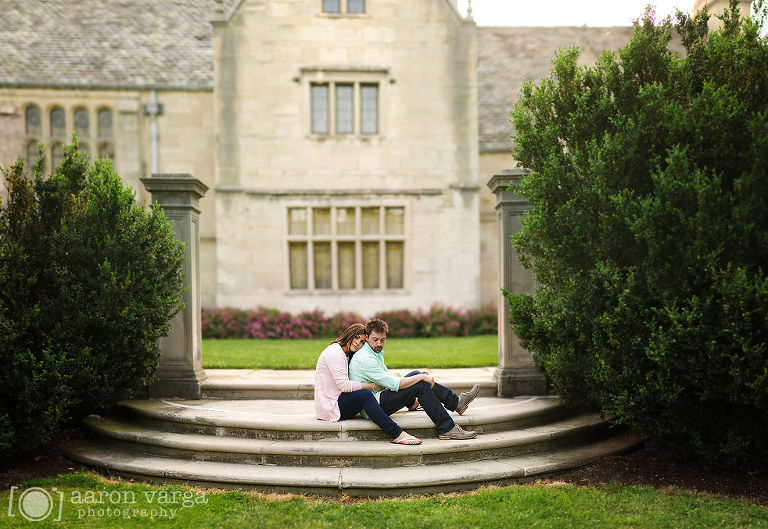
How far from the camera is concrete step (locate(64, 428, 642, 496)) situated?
5.43 metres

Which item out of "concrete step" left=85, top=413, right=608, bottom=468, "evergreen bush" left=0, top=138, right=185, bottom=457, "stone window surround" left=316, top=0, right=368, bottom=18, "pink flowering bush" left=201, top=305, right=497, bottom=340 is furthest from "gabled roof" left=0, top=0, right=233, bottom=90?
"concrete step" left=85, top=413, right=608, bottom=468

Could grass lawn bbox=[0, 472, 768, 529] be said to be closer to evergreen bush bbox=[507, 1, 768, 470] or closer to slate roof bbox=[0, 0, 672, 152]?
evergreen bush bbox=[507, 1, 768, 470]

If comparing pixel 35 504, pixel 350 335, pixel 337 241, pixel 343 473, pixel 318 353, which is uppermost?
pixel 337 241

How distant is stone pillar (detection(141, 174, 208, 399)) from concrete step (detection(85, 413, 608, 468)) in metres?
0.99

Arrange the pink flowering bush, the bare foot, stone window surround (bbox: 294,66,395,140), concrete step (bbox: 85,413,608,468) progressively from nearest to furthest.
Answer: concrete step (bbox: 85,413,608,468) < the bare foot < the pink flowering bush < stone window surround (bbox: 294,66,395,140)

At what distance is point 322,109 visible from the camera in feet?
53.8

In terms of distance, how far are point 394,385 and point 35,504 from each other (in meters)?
3.53

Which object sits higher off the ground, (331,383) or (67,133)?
(67,133)

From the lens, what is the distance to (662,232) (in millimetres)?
5254

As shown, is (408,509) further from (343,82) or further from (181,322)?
(343,82)

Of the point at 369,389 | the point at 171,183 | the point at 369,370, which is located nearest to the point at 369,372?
the point at 369,370

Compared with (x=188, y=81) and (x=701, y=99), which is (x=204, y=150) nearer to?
(x=188, y=81)

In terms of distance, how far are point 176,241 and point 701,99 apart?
6038 mm

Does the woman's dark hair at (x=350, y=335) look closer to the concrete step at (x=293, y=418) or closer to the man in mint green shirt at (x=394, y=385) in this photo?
the man in mint green shirt at (x=394, y=385)
